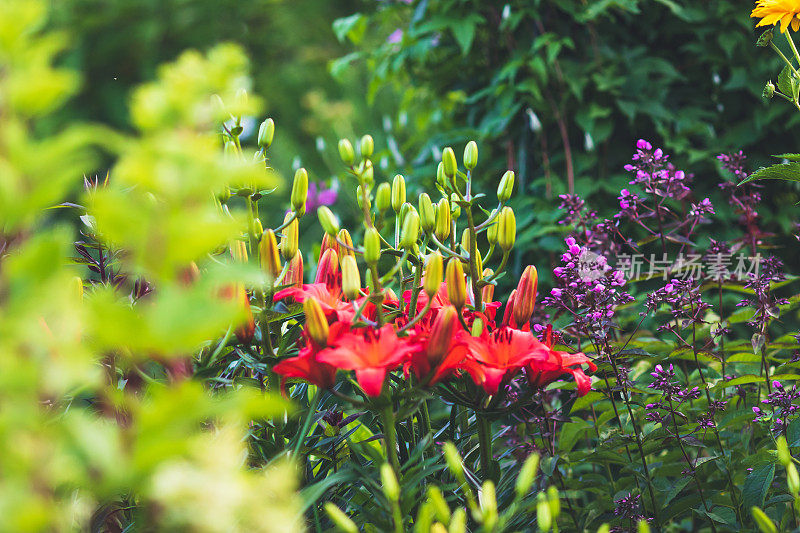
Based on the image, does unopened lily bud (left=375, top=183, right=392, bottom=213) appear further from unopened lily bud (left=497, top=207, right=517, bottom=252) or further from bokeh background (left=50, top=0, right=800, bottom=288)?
bokeh background (left=50, top=0, right=800, bottom=288)

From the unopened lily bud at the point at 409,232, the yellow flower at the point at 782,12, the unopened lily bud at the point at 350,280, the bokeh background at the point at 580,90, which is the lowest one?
the bokeh background at the point at 580,90

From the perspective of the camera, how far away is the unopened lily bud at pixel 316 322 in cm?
65

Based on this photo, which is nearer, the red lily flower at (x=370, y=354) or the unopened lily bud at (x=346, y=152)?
the red lily flower at (x=370, y=354)

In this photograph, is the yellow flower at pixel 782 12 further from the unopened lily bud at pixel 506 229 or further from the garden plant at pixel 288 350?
the unopened lily bud at pixel 506 229

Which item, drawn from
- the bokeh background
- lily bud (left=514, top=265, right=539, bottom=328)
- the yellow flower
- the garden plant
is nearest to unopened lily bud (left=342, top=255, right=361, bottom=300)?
the garden plant

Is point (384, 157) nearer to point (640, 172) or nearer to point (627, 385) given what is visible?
point (640, 172)

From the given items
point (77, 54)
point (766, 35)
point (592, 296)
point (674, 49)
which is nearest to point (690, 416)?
point (592, 296)

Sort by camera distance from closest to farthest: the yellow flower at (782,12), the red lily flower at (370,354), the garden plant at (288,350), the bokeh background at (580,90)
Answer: the garden plant at (288,350) → the red lily flower at (370,354) → the yellow flower at (782,12) → the bokeh background at (580,90)

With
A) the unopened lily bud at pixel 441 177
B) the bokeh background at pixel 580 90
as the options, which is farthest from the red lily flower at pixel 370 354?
the bokeh background at pixel 580 90

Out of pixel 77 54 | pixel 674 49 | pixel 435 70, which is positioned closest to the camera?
pixel 674 49

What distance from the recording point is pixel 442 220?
2.47ft

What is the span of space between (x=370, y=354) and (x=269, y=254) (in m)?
0.18

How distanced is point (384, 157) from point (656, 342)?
1390 mm

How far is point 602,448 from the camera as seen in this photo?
0.97 metres
